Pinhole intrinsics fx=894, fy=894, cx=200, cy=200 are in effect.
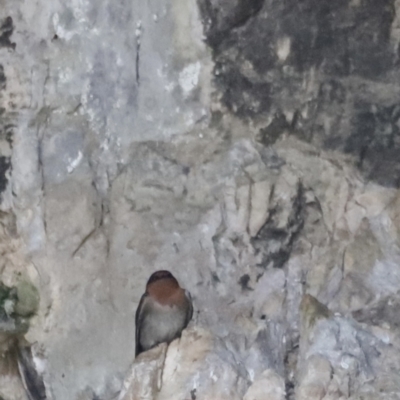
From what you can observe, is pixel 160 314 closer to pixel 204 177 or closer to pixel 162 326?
pixel 162 326

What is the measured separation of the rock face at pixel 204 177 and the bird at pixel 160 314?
5cm

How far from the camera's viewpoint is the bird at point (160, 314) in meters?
2.31

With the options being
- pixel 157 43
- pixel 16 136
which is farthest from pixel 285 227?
pixel 16 136

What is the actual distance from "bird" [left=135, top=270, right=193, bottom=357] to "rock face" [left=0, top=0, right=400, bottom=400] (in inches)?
2.0

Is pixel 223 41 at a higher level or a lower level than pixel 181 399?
higher

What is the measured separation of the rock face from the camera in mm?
2229

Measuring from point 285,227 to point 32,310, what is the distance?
2.26 ft

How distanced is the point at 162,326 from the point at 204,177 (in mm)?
418

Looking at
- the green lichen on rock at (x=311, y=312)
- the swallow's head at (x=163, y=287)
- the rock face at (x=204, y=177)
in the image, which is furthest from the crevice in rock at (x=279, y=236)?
the swallow's head at (x=163, y=287)

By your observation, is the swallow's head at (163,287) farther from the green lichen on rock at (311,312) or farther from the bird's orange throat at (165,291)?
the green lichen on rock at (311,312)

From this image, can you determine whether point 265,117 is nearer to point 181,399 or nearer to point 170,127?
point 170,127

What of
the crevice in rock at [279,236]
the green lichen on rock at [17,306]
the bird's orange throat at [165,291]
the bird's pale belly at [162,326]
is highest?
the crevice in rock at [279,236]

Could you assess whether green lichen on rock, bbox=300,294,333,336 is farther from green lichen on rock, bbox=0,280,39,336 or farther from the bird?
green lichen on rock, bbox=0,280,39,336

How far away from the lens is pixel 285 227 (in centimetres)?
231
